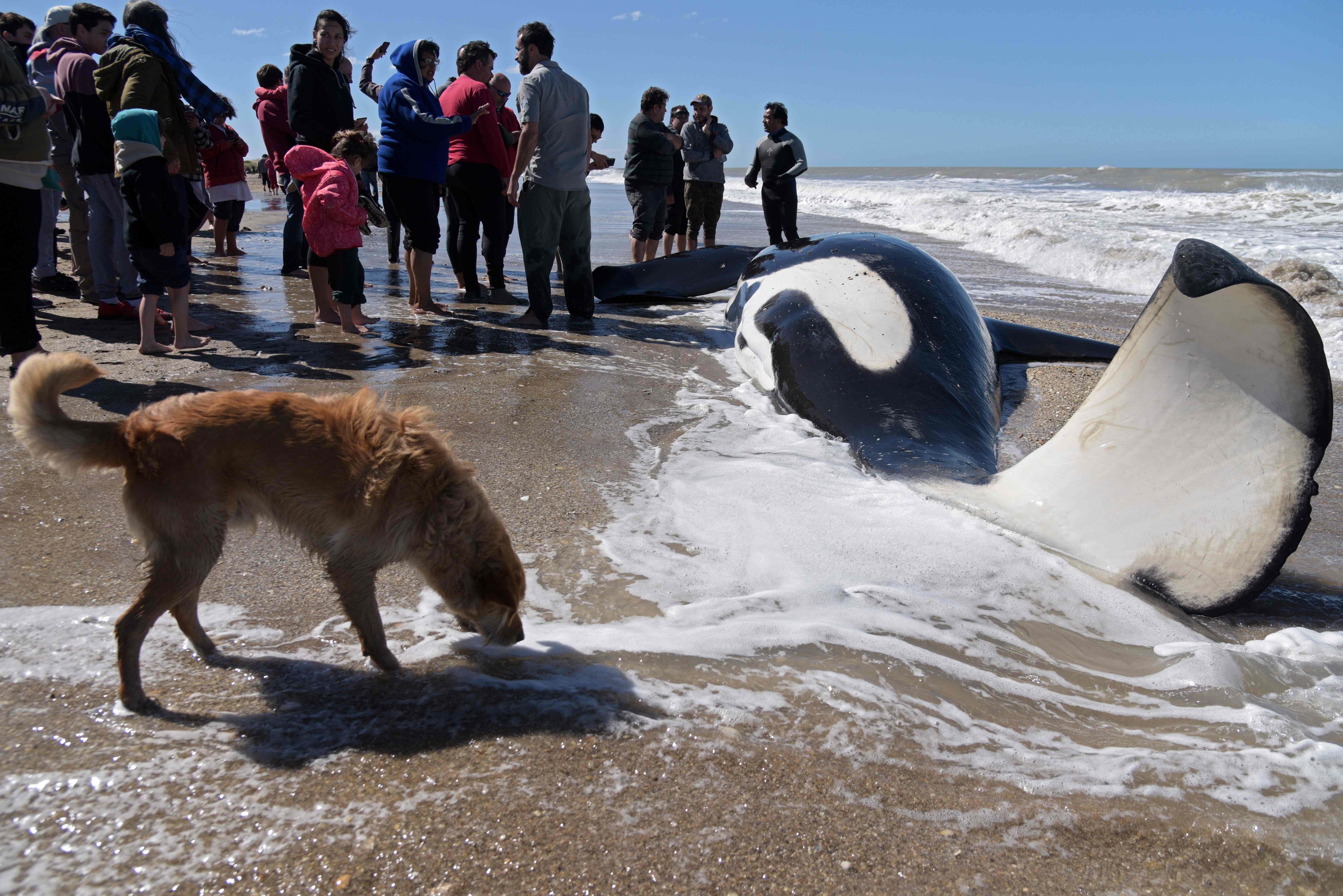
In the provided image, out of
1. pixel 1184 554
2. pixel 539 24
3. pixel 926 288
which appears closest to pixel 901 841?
pixel 1184 554

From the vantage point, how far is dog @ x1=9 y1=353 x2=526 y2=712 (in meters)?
2.05

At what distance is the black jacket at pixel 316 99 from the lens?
709 cm

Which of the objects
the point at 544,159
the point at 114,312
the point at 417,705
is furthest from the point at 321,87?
the point at 417,705

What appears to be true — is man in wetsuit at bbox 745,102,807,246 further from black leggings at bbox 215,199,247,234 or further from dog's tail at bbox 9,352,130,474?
dog's tail at bbox 9,352,130,474

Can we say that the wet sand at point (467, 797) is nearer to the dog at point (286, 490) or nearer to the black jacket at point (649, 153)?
the dog at point (286, 490)

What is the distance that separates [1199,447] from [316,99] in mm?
7102

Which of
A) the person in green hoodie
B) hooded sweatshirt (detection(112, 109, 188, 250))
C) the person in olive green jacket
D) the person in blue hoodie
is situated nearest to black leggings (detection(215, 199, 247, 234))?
the person in blue hoodie

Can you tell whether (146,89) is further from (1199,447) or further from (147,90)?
(1199,447)

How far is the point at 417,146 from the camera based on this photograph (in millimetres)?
6953

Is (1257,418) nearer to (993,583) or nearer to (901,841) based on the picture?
(993,583)

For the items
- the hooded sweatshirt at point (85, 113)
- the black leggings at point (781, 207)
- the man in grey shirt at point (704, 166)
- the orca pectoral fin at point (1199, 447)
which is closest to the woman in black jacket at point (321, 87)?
the hooded sweatshirt at point (85, 113)

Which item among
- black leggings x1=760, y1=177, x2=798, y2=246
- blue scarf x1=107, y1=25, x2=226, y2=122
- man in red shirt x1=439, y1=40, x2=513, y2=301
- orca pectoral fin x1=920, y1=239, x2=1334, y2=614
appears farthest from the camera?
black leggings x1=760, y1=177, x2=798, y2=246

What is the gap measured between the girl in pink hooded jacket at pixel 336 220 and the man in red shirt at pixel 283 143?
160cm

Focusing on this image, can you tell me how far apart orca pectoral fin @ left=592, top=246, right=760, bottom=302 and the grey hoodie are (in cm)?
271
